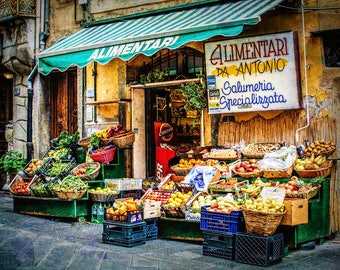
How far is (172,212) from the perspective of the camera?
338 inches

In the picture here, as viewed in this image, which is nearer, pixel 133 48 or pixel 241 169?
pixel 241 169

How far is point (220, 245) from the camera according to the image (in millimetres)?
7473

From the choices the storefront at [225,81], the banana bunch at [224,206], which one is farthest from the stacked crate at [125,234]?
the banana bunch at [224,206]

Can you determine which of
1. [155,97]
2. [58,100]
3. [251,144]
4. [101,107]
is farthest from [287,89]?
[58,100]

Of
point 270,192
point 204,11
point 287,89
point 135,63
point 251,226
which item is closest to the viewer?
point 251,226

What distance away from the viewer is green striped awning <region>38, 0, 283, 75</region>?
861cm

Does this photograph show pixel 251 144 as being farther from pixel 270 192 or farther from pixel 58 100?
pixel 58 100

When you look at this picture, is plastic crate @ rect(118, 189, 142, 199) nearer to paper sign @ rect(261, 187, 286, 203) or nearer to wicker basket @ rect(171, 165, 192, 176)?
wicker basket @ rect(171, 165, 192, 176)

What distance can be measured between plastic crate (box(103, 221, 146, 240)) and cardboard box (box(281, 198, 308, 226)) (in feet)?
8.00

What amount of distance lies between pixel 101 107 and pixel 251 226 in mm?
6632

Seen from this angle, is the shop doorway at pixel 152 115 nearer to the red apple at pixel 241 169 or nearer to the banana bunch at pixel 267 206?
the red apple at pixel 241 169

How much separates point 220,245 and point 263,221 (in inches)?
33.7

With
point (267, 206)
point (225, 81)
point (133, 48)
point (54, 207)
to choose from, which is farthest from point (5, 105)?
point (267, 206)

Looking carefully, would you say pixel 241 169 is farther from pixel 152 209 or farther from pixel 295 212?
pixel 295 212
